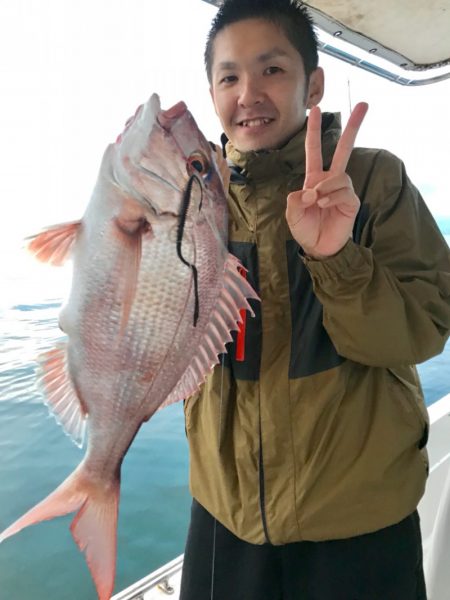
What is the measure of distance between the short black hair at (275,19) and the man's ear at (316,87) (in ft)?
0.10

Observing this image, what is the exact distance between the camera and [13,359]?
4168 millimetres

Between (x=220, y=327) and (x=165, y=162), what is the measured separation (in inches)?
15.2

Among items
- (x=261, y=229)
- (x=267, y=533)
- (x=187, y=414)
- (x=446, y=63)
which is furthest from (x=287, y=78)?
(x=446, y=63)

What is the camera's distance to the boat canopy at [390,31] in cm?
210

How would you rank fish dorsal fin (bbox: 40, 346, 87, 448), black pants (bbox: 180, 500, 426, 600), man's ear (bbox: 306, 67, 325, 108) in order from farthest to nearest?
man's ear (bbox: 306, 67, 325, 108)
black pants (bbox: 180, 500, 426, 600)
fish dorsal fin (bbox: 40, 346, 87, 448)

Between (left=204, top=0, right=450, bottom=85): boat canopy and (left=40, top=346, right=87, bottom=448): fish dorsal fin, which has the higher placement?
(left=204, top=0, right=450, bottom=85): boat canopy

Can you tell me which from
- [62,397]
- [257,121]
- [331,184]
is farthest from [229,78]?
[62,397]

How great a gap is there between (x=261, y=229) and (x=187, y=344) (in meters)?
0.46

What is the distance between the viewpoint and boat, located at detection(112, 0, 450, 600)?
5.53ft

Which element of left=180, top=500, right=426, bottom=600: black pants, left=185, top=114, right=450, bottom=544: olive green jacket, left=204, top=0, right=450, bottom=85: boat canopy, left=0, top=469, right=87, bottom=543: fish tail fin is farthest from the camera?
left=204, top=0, right=450, bottom=85: boat canopy

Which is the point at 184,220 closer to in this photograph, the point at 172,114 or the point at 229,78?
the point at 172,114

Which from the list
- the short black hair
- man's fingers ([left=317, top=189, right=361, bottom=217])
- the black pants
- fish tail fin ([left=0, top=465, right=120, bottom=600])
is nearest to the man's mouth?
the short black hair

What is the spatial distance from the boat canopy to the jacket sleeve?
134 centimetres

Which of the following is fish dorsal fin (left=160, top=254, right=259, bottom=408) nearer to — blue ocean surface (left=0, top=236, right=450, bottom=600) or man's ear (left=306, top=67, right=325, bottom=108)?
man's ear (left=306, top=67, right=325, bottom=108)
